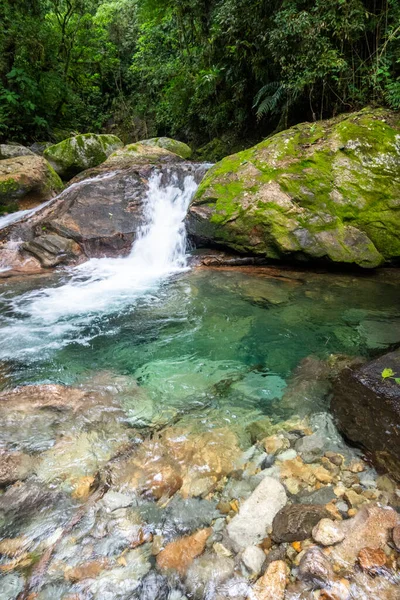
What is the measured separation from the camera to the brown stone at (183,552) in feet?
6.06

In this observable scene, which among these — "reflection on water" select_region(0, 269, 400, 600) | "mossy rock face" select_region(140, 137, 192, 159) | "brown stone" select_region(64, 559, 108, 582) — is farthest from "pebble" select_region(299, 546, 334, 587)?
"mossy rock face" select_region(140, 137, 192, 159)

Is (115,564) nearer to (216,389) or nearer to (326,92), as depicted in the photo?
(216,389)

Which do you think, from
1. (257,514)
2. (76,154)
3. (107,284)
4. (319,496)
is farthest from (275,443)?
(76,154)

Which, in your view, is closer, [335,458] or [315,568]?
[315,568]

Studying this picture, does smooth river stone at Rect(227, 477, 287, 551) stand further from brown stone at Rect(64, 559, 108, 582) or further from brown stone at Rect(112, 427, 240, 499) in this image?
A: brown stone at Rect(64, 559, 108, 582)

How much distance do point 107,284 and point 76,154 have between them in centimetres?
762

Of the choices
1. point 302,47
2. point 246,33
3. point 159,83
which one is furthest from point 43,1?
point 302,47

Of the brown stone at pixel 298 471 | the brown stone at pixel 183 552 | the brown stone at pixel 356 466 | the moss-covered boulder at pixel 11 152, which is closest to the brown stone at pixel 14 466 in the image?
the brown stone at pixel 183 552

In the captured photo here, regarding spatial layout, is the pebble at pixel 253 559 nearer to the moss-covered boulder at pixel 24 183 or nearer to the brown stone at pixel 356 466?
the brown stone at pixel 356 466

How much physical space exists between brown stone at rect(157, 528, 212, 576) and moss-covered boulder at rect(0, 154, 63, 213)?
969 centimetres

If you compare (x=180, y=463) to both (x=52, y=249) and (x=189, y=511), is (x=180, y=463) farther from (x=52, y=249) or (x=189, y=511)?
(x=52, y=249)

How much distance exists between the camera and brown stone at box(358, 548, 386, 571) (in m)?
1.72

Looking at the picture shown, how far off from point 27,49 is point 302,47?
11920mm

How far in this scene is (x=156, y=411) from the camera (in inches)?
121
